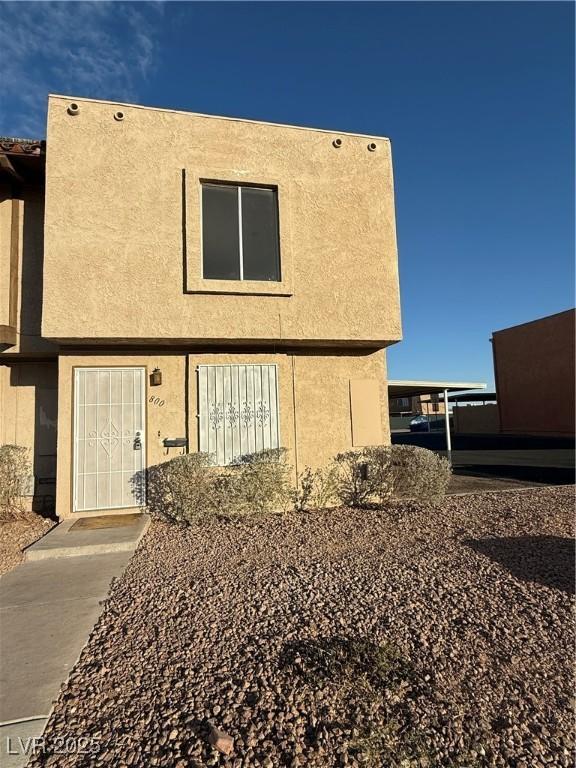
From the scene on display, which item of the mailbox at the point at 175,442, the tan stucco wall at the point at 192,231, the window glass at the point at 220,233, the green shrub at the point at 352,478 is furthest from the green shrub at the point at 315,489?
the window glass at the point at 220,233

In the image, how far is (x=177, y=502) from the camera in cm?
690

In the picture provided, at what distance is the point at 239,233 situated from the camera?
7.82m

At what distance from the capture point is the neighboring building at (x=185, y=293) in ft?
23.5

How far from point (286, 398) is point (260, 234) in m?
2.97

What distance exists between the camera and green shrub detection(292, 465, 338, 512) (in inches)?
314

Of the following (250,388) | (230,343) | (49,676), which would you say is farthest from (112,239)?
(49,676)

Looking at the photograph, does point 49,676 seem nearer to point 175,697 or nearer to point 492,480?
point 175,697

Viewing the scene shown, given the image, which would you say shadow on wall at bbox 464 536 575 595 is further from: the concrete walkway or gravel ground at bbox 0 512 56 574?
gravel ground at bbox 0 512 56 574

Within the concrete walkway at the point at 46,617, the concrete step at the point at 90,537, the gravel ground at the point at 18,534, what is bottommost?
the concrete walkway at the point at 46,617

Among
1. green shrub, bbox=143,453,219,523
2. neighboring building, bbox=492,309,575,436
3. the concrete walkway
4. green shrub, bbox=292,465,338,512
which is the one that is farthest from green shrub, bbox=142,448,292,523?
neighboring building, bbox=492,309,575,436

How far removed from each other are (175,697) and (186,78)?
10.3 m

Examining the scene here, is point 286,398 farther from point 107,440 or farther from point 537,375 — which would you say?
point 537,375

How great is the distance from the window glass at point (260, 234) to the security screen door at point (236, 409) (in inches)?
66.9

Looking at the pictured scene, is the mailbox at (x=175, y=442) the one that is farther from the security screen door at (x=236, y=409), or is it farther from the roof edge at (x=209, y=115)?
the roof edge at (x=209, y=115)
